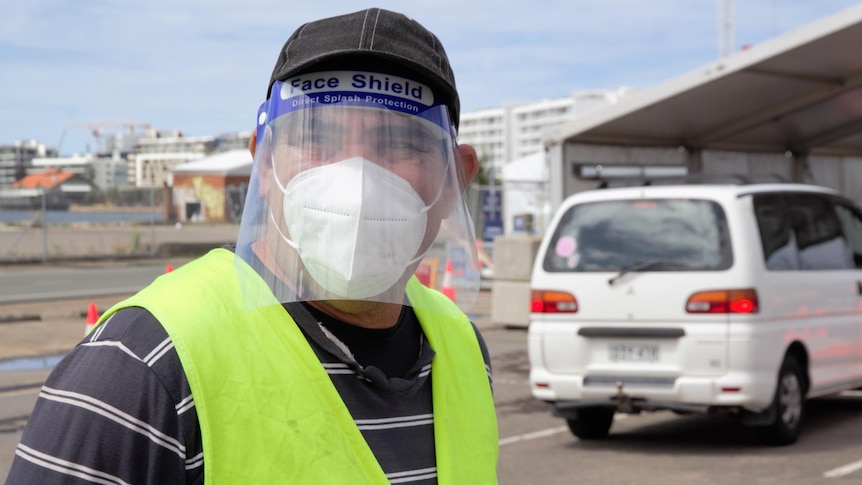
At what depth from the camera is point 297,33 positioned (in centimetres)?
182

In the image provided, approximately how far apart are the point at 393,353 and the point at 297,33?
55 centimetres

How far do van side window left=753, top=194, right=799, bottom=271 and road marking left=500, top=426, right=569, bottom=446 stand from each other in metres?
2.13

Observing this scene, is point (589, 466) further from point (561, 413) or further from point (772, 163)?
point (772, 163)

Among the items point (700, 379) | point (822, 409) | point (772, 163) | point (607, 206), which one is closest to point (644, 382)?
point (700, 379)

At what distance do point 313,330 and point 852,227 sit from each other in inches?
344

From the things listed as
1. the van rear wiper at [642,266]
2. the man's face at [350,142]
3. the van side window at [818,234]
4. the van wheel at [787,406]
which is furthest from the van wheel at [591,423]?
the man's face at [350,142]

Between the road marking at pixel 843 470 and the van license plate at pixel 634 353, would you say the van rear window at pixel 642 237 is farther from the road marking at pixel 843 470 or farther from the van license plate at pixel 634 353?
the road marking at pixel 843 470

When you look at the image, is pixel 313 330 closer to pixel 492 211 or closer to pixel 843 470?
pixel 843 470

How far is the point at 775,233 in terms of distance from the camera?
27.5 ft

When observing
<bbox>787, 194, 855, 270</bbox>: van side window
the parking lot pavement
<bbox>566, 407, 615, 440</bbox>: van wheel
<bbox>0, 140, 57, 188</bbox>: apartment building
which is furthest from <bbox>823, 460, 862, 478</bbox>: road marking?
<bbox>0, 140, 57, 188</bbox>: apartment building

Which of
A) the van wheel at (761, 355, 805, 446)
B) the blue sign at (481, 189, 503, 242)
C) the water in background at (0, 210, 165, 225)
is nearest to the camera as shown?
the van wheel at (761, 355, 805, 446)

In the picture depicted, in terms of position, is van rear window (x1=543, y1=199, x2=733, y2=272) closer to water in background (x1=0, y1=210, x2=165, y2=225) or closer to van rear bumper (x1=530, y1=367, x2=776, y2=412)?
van rear bumper (x1=530, y1=367, x2=776, y2=412)

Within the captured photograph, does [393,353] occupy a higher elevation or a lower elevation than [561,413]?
higher

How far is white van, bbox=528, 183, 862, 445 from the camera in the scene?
7.82 metres
